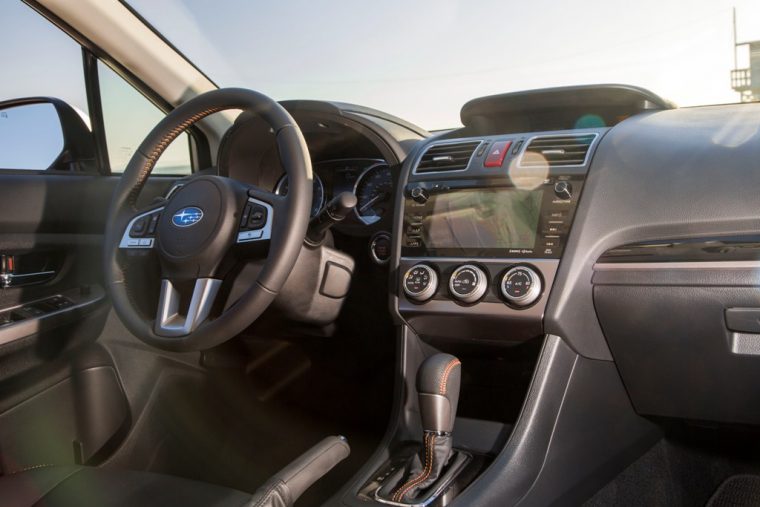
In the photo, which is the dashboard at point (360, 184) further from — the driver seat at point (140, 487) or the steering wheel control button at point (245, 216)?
the driver seat at point (140, 487)

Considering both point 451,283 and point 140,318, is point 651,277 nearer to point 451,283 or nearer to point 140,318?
point 451,283

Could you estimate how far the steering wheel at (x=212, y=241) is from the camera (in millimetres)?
1542

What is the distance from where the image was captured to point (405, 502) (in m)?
1.57

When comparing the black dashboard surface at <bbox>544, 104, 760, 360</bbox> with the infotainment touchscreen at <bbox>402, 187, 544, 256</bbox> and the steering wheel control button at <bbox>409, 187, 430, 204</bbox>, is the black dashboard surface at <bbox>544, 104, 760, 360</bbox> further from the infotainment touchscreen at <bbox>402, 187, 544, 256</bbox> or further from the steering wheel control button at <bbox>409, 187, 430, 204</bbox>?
the steering wheel control button at <bbox>409, 187, 430, 204</bbox>

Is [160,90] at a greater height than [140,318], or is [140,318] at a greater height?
[160,90]

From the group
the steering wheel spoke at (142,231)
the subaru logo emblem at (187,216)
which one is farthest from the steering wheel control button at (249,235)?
the steering wheel spoke at (142,231)

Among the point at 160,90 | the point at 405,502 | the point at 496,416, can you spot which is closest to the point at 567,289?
the point at 496,416

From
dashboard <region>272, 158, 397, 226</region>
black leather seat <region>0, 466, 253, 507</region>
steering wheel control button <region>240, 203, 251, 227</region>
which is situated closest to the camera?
black leather seat <region>0, 466, 253, 507</region>

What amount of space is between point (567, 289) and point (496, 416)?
1.73ft

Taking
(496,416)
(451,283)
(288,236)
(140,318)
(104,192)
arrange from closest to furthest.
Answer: (288,236) → (140,318) → (451,283) → (496,416) → (104,192)

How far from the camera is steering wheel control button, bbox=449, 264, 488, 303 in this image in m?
1.77

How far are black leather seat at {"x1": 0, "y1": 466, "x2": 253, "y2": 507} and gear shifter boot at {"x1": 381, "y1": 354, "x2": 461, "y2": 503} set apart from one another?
396 mm

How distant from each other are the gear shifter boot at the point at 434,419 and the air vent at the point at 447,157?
0.60 metres

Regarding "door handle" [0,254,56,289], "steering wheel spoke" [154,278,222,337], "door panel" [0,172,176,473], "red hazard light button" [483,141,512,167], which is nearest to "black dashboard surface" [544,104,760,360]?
"red hazard light button" [483,141,512,167]
